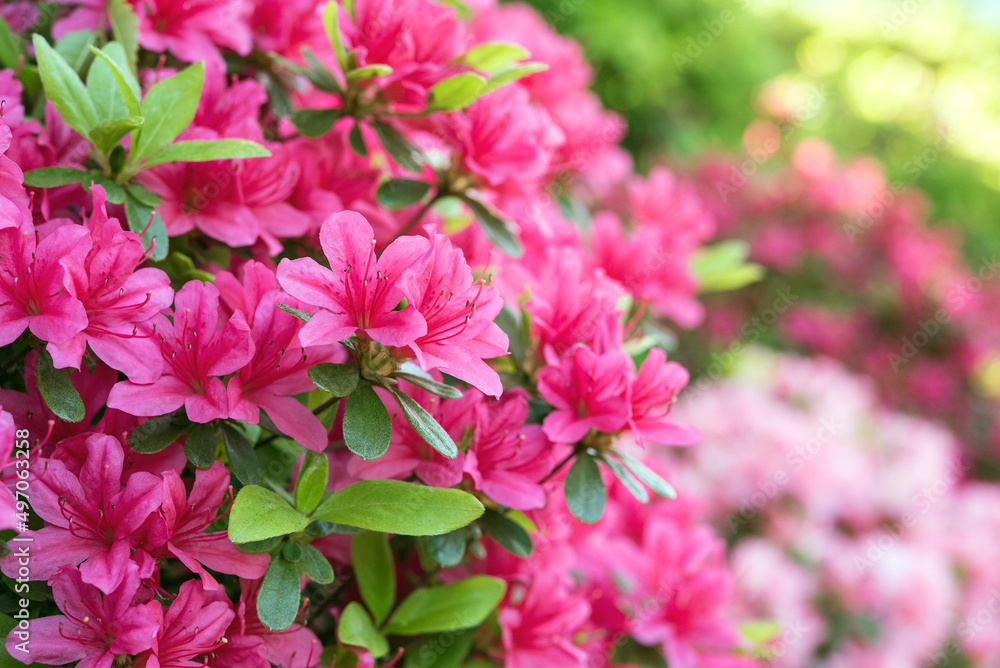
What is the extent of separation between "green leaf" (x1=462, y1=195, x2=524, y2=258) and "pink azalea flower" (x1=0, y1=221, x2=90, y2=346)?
1.69ft

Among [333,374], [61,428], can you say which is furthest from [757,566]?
[61,428]

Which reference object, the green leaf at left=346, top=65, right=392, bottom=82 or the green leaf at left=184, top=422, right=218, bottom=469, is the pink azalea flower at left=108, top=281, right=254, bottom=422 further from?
the green leaf at left=346, top=65, right=392, bottom=82

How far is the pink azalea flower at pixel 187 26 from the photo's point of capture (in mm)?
1021

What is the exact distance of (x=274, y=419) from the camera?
794 millimetres

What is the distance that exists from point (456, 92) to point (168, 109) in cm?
34

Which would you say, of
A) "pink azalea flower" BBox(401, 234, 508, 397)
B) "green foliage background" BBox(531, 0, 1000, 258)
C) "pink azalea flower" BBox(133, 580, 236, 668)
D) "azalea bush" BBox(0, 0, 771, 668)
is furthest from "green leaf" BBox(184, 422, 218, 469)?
"green foliage background" BBox(531, 0, 1000, 258)

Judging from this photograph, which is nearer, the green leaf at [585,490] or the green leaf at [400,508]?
the green leaf at [400,508]

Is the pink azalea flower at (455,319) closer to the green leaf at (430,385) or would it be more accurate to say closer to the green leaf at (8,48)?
the green leaf at (430,385)

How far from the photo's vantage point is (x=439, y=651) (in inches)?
37.7

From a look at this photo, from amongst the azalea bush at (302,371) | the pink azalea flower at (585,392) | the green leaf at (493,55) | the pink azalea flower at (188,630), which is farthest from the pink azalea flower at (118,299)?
the green leaf at (493,55)

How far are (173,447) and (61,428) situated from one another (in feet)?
0.36

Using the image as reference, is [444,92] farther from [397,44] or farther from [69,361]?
[69,361]

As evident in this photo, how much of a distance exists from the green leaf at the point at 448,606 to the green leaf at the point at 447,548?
0.07 m

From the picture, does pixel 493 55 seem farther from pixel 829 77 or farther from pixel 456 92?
pixel 829 77
